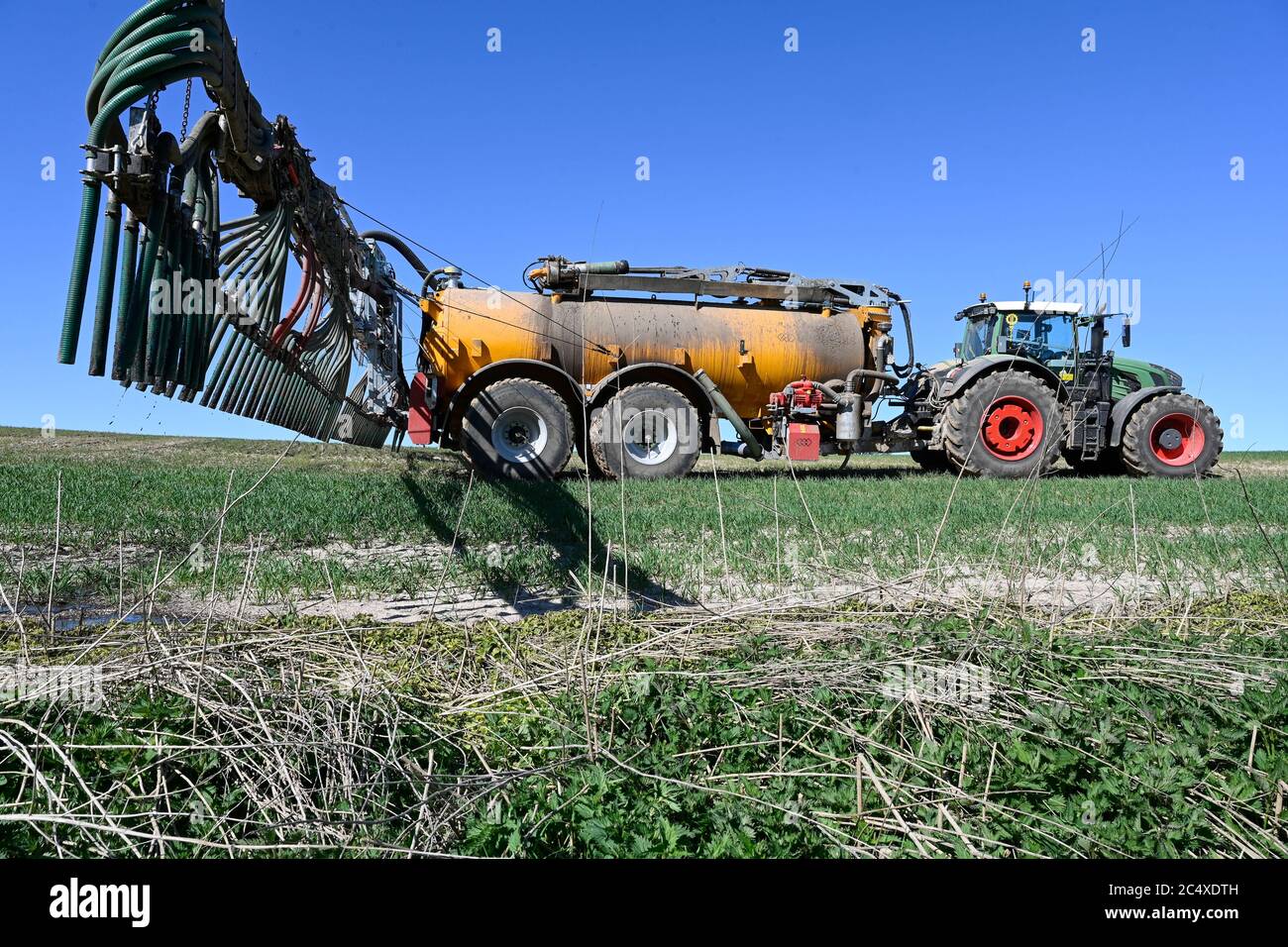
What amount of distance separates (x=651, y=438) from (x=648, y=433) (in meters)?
0.07

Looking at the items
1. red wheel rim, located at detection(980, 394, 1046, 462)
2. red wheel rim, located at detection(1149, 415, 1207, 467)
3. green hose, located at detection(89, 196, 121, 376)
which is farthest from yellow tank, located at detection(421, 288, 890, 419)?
green hose, located at detection(89, 196, 121, 376)

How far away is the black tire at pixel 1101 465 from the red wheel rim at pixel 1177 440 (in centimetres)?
59

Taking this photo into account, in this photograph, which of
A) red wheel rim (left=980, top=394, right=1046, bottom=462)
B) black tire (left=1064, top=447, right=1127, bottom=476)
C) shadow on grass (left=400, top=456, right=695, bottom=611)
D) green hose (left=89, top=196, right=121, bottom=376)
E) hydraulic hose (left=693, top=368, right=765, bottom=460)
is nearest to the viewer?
green hose (left=89, top=196, right=121, bottom=376)

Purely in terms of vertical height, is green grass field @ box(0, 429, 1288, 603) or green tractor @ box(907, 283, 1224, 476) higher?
green tractor @ box(907, 283, 1224, 476)

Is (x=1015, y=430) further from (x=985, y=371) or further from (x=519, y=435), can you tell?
(x=519, y=435)

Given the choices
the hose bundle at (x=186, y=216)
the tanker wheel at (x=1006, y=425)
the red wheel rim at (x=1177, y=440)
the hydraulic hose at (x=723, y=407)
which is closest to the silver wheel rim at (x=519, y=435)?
the hydraulic hose at (x=723, y=407)

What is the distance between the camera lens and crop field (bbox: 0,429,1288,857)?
6.32ft

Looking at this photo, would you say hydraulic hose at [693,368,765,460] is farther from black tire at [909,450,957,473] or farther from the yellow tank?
black tire at [909,450,957,473]

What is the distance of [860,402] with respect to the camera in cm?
1130

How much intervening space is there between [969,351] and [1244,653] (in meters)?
10.4

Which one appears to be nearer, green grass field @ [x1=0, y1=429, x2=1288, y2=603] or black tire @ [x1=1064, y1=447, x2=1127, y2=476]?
green grass field @ [x1=0, y1=429, x2=1288, y2=603]

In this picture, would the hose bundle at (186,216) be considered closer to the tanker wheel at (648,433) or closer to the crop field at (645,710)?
the crop field at (645,710)

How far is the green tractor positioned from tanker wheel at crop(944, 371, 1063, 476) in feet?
0.05
